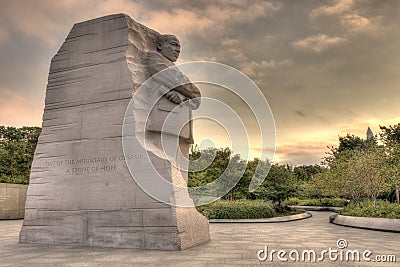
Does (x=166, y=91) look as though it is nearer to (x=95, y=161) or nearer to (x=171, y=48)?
(x=171, y=48)

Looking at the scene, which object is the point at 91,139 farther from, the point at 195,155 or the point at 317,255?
the point at 195,155

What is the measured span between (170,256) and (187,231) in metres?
1.18

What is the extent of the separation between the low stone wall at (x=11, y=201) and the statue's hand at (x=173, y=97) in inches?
635

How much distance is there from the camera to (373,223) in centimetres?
1335

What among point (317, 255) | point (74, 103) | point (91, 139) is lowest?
point (317, 255)

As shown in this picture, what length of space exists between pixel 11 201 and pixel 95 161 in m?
15.5

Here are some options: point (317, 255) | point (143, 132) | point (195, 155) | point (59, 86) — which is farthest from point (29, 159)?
point (317, 255)

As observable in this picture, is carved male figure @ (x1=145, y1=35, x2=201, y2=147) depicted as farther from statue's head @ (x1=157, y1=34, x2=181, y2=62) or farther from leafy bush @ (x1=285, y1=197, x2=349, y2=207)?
leafy bush @ (x1=285, y1=197, x2=349, y2=207)

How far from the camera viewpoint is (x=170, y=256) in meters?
6.65

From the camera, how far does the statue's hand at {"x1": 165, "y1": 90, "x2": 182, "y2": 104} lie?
9.03 metres

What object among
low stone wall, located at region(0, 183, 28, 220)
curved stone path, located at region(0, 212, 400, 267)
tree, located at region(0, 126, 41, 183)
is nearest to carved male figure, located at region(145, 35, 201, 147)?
curved stone path, located at region(0, 212, 400, 267)

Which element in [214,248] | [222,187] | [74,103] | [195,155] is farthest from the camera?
[222,187]

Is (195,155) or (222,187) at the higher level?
(195,155)

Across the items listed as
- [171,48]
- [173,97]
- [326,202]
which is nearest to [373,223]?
[173,97]
